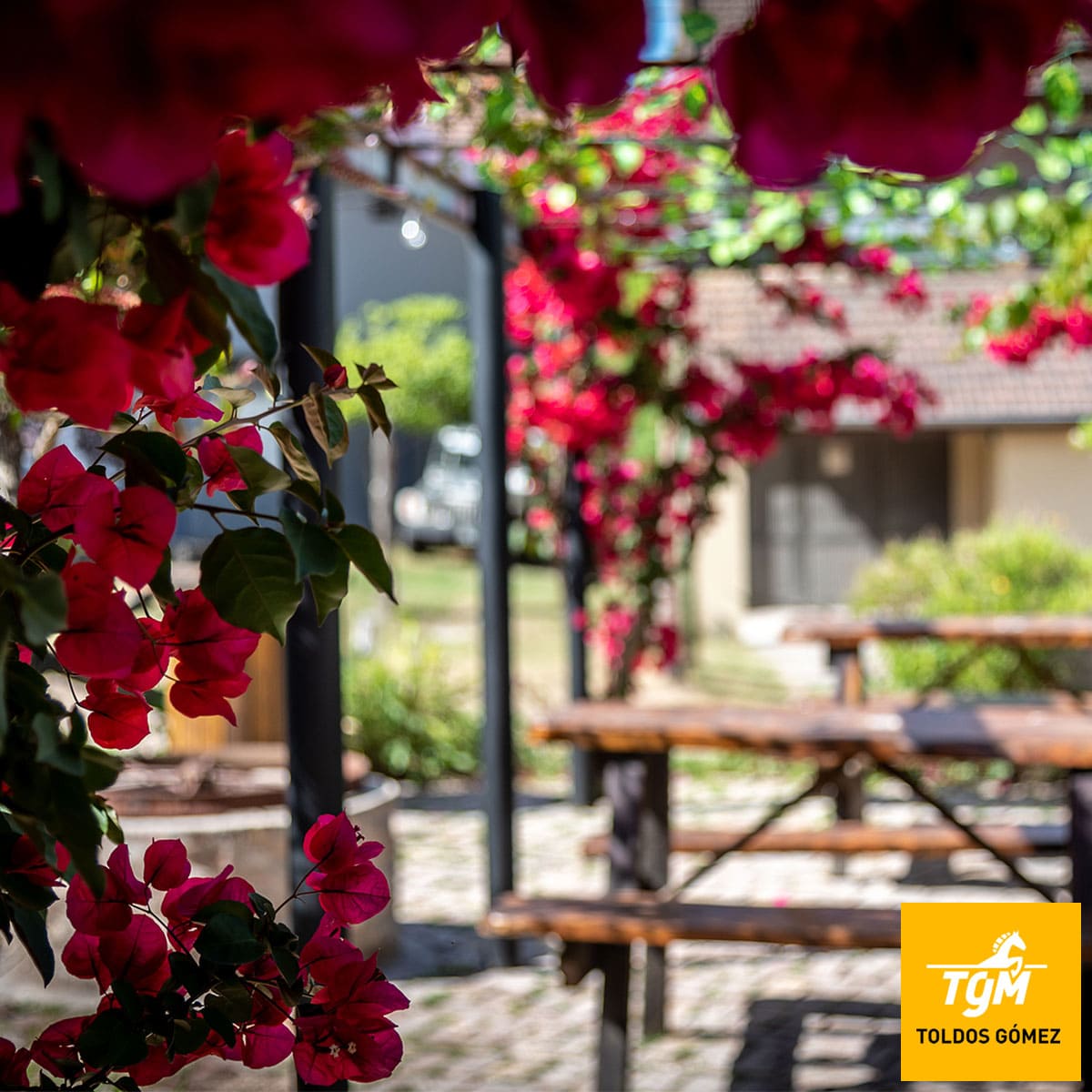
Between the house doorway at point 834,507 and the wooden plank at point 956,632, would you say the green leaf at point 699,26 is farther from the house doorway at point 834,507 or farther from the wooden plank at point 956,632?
the house doorway at point 834,507

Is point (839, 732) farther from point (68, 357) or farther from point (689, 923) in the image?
point (68, 357)

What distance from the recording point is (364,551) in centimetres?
99

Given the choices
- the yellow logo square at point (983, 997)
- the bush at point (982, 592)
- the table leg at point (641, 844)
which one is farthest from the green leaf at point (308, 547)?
the bush at point (982, 592)

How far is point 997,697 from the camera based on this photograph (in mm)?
6648

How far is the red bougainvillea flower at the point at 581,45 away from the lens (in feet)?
1.88

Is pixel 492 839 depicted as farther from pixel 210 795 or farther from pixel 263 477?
pixel 263 477

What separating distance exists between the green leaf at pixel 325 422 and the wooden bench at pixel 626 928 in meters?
2.57

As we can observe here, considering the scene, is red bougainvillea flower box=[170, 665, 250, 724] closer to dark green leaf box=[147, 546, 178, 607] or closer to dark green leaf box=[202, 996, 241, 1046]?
dark green leaf box=[147, 546, 178, 607]

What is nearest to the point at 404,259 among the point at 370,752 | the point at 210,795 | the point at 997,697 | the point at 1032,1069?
the point at 370,752

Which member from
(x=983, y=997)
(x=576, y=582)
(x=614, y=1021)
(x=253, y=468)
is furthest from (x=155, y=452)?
(x=576, y=582)

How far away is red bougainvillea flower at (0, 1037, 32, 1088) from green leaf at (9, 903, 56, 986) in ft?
0.43

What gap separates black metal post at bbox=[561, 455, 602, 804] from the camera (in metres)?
7.34

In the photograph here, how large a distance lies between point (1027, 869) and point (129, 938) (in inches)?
214

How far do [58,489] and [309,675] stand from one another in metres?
2.06
